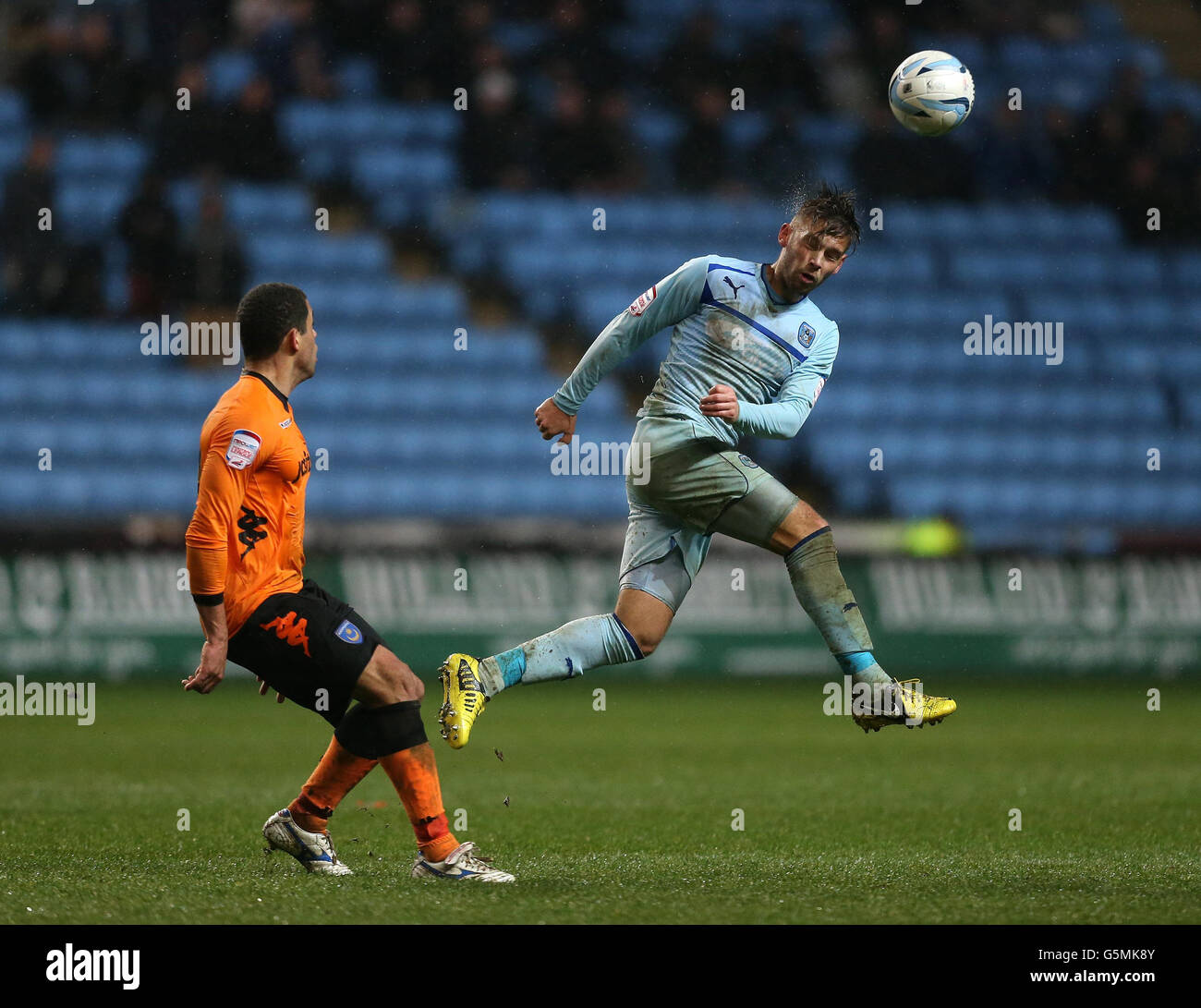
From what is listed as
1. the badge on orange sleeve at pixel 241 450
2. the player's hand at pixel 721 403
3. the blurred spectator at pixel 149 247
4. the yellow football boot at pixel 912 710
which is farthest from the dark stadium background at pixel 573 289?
the badge on orange sleeve at pixel 241 450

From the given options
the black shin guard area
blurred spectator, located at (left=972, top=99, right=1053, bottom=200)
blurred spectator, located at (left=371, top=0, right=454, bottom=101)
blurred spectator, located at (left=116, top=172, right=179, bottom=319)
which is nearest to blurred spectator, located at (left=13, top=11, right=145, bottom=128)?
blurred spectator, located at (left=116, top=172, right=179, bottom=319)

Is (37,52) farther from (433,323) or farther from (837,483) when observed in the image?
(837,483)

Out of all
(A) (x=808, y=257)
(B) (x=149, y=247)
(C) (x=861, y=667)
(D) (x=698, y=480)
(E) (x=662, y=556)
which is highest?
(B) (x=149, y=247)

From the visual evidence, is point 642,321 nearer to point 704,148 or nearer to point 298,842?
point 298,842

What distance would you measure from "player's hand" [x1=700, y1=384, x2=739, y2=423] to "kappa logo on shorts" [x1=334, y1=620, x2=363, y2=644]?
135cm

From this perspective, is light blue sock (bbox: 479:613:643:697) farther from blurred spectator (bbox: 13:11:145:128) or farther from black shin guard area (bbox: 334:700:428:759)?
blurred spectator (bbox: 13:11:145:128)

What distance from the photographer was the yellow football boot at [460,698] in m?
5.29

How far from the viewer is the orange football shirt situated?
192 inches

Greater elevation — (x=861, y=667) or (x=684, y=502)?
(x=684, y=502)

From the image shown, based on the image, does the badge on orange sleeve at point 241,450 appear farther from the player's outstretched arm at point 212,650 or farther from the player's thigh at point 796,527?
the player's thigh at point 796,527

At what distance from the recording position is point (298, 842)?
5.43 metres

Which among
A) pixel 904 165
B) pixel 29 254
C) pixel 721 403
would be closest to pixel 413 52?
pixel 29 254

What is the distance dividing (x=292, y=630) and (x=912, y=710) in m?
2.08

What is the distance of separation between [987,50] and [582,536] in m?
8.63
